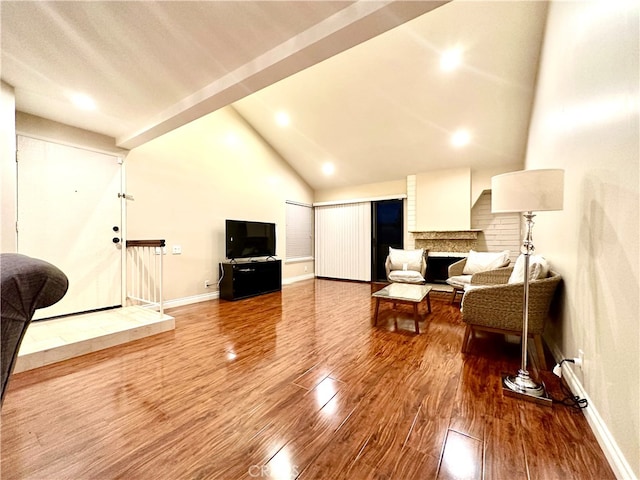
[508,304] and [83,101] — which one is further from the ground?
[83,101]

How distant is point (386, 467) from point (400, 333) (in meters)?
1.71

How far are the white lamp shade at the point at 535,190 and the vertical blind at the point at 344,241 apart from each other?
14.5 ft

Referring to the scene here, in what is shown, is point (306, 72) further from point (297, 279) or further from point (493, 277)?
point (297, 279)

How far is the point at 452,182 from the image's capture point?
16.2 ft

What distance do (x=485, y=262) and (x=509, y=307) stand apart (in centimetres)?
200

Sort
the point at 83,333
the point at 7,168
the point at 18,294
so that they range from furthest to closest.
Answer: the point at 83,333
the point at 7,168
the point at 18,294

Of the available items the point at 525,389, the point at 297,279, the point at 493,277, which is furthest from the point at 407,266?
the point at 525,389

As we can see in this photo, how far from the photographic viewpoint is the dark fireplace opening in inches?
201

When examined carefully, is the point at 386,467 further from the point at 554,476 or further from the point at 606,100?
the point at 606,100

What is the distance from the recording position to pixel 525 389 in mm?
1627

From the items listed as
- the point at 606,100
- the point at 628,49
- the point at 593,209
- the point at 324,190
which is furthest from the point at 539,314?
the point at 324,190

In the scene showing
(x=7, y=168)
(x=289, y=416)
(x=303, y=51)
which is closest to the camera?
(x=289, y=416)

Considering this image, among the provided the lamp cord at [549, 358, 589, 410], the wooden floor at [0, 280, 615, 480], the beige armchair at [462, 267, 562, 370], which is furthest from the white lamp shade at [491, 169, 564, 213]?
the wooden floor at [0, 280, 615, 480]

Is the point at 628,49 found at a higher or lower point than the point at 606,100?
higher
